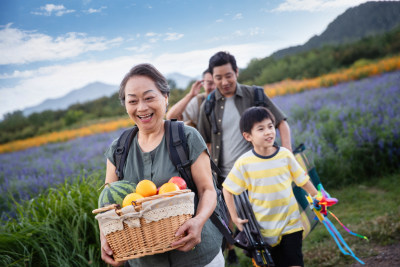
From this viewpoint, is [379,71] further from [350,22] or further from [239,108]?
[239,108]

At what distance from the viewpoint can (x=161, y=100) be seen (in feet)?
6.16

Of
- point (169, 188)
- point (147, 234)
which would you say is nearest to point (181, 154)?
point (169, 188)

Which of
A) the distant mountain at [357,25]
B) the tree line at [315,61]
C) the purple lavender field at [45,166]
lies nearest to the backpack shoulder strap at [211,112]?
the purple lavender field at [45,166]

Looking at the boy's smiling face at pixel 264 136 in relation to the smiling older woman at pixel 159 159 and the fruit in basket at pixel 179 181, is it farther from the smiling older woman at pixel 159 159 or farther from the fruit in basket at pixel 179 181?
the fruit in basket at pixel 179 181

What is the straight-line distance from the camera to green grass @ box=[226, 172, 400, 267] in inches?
146

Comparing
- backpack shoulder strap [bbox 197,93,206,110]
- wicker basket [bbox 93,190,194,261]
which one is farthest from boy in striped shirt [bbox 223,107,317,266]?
backpack shoulder strap [bbox 197,93,206,110]

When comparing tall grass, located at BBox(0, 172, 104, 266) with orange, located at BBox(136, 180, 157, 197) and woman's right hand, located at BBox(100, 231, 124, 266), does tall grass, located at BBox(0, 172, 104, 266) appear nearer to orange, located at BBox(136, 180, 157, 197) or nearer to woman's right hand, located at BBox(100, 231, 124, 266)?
woman's right hand, located at BBox(100, 231, 124, 266)

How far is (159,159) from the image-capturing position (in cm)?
186

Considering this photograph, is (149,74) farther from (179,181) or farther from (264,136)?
(264,136)

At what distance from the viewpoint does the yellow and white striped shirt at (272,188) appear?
259 centimetres

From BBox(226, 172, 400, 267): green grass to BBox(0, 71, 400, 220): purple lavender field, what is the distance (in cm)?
45

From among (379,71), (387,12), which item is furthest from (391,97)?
(387,12)

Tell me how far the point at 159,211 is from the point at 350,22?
9.07 m

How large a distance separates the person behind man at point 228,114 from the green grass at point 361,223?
1473mm
